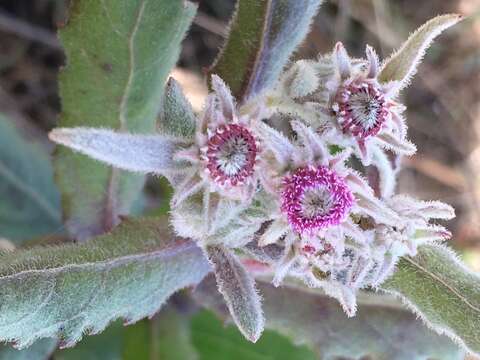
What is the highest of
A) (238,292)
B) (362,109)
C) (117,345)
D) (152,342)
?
(362,109)

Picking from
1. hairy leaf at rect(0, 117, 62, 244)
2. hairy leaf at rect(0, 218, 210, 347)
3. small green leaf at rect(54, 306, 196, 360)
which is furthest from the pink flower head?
hairy leaf at rect(0, 117, 62, 244)

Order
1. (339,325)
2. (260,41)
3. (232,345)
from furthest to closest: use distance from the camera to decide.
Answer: (232,345) → (339,325) → (260,41)

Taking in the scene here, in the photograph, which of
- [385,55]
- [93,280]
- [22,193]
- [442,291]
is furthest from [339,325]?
[385,55]

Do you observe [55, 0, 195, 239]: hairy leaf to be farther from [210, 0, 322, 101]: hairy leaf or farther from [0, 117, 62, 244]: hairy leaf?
[0, 117, 62, 244]: hairy leaf

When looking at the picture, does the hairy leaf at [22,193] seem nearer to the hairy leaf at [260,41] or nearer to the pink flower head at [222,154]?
the hairy leaf at [260,41]

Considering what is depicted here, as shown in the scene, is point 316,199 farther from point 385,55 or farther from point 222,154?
point 385,55

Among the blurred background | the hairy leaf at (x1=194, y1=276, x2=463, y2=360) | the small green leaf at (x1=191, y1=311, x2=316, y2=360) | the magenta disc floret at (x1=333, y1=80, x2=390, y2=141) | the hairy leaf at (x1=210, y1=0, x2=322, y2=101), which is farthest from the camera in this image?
the blurred background
